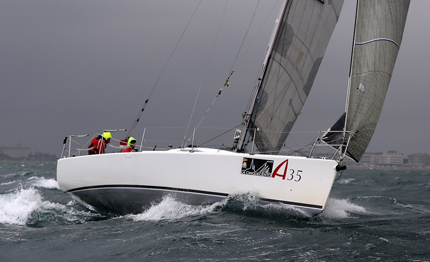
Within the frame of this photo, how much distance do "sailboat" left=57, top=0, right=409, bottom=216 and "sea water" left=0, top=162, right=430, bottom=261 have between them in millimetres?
270

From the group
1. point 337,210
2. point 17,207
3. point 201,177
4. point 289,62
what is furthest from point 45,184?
point 289,62

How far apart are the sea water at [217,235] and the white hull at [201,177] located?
0.18 metres

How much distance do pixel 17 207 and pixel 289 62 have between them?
625cm

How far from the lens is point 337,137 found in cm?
786

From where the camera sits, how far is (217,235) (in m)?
6.40

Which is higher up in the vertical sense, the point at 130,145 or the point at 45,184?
the point at 130,145

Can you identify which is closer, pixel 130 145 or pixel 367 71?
pixel 367 71

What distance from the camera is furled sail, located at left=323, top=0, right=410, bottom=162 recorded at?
25.8 ft

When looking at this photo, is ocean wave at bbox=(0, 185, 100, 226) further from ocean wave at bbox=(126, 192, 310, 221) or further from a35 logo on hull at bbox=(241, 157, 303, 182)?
a35 logo on hull at bbox=(241, 157, 303, 182)

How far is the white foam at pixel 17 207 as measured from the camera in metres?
8.95

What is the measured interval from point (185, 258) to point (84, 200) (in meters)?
4.84

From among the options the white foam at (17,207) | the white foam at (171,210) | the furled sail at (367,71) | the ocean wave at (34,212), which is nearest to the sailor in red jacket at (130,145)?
the white foam at (171,210)

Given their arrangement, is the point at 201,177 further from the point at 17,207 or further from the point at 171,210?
the point at 17,207

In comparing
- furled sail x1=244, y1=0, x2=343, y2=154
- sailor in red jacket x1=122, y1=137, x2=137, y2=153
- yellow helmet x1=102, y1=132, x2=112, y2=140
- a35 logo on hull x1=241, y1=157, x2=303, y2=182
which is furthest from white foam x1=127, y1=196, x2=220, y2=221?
yellow helmet x1=102, y1=132, x2=112, y2=140
